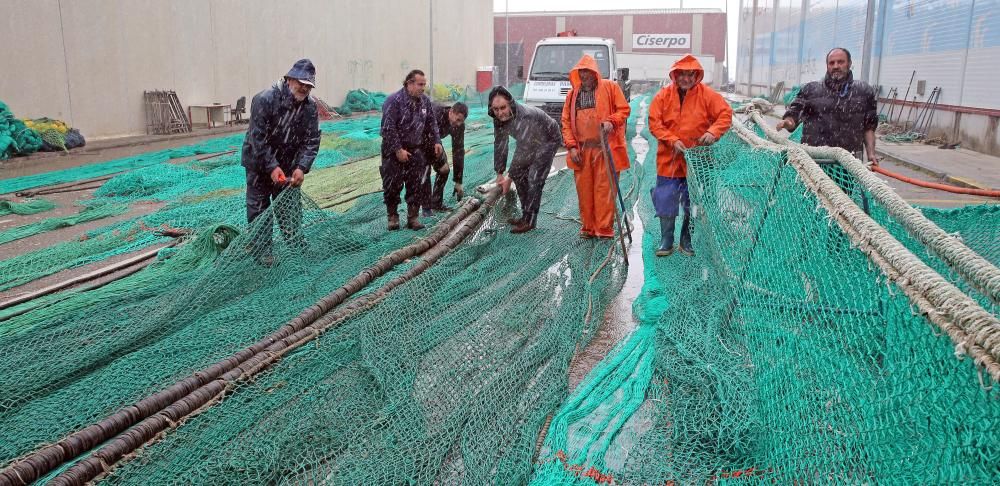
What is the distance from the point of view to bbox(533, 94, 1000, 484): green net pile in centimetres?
200

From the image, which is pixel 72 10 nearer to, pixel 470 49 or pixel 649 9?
pixel 470 49

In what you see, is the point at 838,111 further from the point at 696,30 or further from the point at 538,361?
the point at 696,30

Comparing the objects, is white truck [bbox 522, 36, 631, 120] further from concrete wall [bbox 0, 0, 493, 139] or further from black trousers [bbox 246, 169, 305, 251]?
black trousers [bbox 246, 169, 305, 251]

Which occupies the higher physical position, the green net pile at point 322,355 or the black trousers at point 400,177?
the black trousers at point 400,177

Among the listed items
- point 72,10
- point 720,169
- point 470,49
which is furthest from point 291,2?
point 720,169

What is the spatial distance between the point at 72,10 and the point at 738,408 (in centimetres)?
1574

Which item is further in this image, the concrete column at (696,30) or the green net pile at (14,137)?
the concrete column at (696,30)

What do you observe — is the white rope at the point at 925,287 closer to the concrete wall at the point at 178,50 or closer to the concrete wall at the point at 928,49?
the concrete wall at the point at 928,49

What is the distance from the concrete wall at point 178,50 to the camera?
14.2m

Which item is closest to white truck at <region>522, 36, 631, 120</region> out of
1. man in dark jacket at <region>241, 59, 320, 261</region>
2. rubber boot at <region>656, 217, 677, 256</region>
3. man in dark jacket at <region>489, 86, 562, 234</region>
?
man in dark jacket at <region>489, 86, 562, 234</region>

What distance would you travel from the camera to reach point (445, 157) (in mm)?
7945

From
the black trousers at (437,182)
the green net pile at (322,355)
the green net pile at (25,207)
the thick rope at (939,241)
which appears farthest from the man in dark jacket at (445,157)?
the thick rope at (939,241)

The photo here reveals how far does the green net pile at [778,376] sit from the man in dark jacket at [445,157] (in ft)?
10.8

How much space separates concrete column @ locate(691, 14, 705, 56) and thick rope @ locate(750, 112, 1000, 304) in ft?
171
